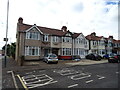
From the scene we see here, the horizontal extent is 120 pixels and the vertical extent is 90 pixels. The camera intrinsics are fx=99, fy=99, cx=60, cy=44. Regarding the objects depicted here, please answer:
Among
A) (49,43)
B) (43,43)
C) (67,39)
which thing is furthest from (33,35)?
(67,39)

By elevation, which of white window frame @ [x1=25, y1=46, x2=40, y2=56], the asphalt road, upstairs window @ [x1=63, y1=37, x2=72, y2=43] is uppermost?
upstairs window @ [x1=63, y1=37, x2=72, y2=43]

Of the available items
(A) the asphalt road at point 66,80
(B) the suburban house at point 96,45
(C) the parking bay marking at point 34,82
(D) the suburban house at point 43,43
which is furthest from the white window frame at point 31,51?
(B) the suburban house at point 96,45

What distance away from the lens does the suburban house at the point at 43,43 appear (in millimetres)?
20375

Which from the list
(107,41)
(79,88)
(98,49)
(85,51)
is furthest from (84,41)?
(79,88)

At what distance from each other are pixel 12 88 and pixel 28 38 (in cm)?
1572

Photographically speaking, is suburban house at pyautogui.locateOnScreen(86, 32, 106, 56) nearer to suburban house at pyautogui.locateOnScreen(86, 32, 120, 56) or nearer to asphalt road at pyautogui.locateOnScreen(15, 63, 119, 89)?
suburban house at pyautogui.locateOnScreen(86, 32, 120, 56)

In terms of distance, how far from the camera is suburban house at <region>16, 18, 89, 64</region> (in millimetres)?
20375

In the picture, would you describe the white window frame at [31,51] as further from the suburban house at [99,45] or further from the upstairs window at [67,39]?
the suburban house at [99,45]

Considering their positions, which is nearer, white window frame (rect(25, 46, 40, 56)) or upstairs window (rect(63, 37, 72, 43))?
white window frame (rect(25, 46, 40, 56))

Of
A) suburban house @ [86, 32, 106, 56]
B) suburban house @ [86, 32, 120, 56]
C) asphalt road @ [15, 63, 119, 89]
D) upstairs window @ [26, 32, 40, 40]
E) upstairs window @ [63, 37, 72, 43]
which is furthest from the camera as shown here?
suburban house @ [86, 32, 120, 56]

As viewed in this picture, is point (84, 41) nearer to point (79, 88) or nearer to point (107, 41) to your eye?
point (107, 41)

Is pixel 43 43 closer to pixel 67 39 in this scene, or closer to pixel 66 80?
pixel 67 39

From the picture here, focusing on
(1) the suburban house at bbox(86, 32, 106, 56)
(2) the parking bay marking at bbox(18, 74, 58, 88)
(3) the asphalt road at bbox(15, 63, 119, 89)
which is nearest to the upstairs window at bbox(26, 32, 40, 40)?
(3) the asphalt road at bbox(15, 63, 119, 89)

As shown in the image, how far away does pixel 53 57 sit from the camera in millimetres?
17734
